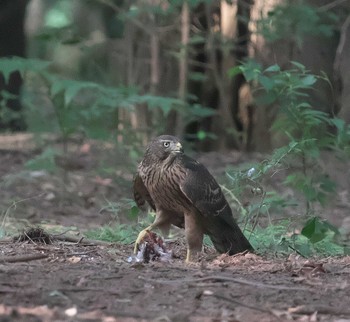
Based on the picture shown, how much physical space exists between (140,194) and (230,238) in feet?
2.51

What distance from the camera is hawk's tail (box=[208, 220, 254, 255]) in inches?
236

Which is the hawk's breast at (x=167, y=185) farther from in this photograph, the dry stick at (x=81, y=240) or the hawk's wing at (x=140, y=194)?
the dry stick at (x=81, y=240)

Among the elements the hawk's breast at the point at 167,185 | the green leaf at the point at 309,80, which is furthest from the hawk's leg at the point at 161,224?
the green leaf at the point at 309,80

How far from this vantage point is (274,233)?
22.6 feet

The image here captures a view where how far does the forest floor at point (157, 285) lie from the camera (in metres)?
4.02

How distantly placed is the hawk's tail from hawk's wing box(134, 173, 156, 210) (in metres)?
0.54

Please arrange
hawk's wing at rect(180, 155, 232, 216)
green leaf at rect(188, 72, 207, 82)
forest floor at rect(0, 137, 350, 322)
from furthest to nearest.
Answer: green leaf at rect(188, 72, 207, 82) → hawk's wing at rect(180, 155, 232, 216) → forest floor at rect(0, 137, 350, 322)

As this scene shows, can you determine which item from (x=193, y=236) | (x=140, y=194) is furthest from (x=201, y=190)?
(x=140, y=194)

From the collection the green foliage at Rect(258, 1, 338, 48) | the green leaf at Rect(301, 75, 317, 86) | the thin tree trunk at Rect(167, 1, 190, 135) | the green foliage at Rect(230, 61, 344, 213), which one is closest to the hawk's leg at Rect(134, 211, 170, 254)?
the green foliage at Rect(230, 61, 344, 213)

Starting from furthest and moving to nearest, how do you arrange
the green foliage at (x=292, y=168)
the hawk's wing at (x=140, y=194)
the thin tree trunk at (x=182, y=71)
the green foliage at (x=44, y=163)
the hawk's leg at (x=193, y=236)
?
1. the thin tree trunk at (x=182, y=71)
2. the green foliage at (x=44, y=163)
3. the green foliage at (x=292, y=168)
4. the hawk's wing at (x=140, y=194)
5. the hawk's leg at (x=193, y=236)

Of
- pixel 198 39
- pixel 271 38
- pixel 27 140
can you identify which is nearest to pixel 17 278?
pixel 271 38

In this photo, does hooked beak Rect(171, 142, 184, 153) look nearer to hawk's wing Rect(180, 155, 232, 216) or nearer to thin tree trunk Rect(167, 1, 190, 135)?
hawk's wing Rect(180, 155, 232, 216)

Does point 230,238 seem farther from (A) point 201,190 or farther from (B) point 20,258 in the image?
(B) point 20,258

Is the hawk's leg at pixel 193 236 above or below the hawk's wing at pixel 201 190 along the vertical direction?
below
